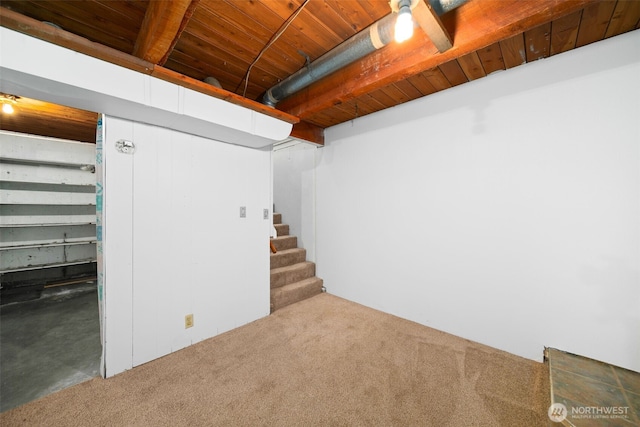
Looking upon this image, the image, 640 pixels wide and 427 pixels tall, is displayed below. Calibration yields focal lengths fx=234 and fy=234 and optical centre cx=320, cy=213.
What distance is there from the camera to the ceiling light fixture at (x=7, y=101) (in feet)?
7.62

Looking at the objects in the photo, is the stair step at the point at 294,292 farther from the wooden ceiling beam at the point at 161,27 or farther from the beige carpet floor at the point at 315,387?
the wooden ceiling beam at the point at 161,27

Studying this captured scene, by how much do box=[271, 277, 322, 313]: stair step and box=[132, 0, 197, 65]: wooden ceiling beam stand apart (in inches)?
97.0

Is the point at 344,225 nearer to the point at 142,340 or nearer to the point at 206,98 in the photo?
the point at 206,98

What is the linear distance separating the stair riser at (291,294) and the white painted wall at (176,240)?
217 millimetres

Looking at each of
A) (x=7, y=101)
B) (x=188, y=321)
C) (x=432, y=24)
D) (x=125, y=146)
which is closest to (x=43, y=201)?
(x=7, y=101)

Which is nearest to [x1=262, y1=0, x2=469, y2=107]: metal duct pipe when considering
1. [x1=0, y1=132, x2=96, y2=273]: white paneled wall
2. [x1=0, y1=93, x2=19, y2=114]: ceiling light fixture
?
[x1=0, y1=93, x2=19, y2=114]: ceiling light fixture

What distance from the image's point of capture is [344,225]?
3150mm

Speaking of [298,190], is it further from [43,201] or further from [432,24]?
[43,201]

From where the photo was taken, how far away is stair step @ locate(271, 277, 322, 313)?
2.83 metres

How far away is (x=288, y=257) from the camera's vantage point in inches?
134

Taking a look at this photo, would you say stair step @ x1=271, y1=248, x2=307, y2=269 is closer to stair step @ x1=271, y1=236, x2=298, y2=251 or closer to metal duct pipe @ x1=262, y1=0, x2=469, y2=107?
stair step @ x1=271, y1=236, x2=298, y2=251

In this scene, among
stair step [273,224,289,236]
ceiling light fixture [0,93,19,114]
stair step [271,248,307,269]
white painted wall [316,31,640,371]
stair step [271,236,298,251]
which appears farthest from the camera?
stair step [273,224,289,236]

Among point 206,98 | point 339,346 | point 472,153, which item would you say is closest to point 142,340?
point 339,346

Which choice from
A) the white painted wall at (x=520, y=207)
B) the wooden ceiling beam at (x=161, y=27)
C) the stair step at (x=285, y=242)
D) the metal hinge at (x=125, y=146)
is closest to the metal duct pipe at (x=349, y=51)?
the wooden ceiling beam at (x=161, y=27)
